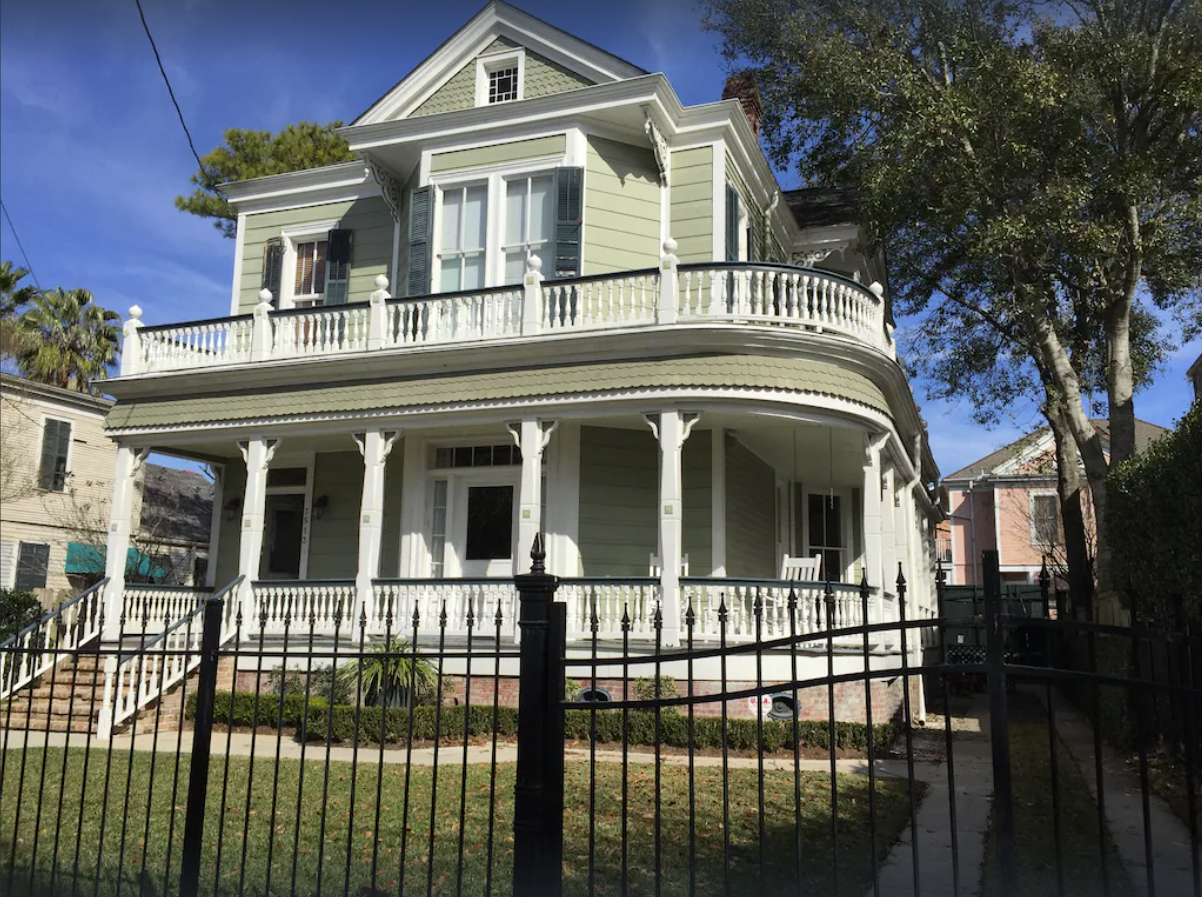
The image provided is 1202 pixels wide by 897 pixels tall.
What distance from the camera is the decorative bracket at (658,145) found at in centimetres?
1533

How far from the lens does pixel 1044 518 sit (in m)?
41.2

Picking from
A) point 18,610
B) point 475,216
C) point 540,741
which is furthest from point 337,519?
point 540,741

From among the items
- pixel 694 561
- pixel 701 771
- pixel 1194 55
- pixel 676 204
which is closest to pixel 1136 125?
pixel 1194 55

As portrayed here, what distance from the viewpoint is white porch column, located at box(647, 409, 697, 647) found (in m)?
12.6

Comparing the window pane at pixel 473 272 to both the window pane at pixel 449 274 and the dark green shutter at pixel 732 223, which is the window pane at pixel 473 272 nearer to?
the window pane at pixel 449 274

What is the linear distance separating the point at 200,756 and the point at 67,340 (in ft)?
113

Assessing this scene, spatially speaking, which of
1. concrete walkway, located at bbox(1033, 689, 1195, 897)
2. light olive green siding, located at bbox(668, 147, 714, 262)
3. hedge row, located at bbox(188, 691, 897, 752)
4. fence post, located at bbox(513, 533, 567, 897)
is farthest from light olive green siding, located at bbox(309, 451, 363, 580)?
fence post, located at bbox(513, 533, 567, 897)

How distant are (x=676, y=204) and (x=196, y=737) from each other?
41.5 ft

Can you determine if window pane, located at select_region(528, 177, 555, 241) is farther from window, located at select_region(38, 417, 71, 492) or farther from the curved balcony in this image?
window, located at select_region(38, 417, 71, 492)

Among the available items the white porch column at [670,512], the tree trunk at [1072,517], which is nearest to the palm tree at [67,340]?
the white porch column at [670,512]

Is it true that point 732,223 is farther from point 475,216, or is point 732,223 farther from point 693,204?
point 475,216

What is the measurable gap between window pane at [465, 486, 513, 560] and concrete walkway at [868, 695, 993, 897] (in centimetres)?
670

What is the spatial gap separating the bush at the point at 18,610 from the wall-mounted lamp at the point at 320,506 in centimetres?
830

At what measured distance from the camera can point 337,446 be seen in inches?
680
